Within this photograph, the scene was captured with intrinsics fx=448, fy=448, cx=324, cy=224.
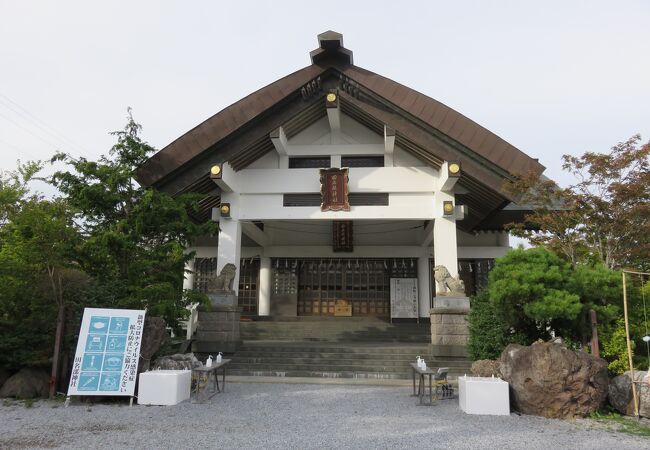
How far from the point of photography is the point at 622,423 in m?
5.95

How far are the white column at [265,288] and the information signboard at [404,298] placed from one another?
4.36 m

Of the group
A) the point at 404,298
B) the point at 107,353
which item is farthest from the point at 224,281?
the point at 404,298

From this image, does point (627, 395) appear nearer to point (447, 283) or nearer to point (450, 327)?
point (450, 327)

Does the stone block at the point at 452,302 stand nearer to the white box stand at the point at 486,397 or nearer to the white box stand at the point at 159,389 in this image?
the white box stand at the point at 486,397

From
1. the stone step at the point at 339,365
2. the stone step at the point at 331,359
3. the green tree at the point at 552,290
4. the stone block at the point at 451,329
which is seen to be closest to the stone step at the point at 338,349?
the stone step at the point at 331,359

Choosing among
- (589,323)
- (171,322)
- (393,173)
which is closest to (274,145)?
(393,173)

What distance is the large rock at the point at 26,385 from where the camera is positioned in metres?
7.32

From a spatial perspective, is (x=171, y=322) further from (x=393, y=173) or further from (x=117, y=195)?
(x=393, y=173)

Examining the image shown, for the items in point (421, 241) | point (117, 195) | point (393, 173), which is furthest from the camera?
point (421, 241)

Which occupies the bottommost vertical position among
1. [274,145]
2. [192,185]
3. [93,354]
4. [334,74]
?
[93,354]

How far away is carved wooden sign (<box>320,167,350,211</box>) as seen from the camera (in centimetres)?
1198

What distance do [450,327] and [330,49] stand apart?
752 centimetres

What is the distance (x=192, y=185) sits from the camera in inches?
460

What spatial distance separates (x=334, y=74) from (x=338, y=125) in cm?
150
